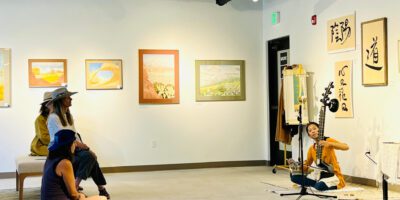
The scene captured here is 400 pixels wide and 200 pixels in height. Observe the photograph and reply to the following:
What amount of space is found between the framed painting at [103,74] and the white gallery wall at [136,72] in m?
0.08

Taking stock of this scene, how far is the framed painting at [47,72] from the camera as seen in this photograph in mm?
8039

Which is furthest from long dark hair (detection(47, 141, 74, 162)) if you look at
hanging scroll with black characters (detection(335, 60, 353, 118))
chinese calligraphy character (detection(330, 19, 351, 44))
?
chinese calligraphy character (detection(330, 19, 351, 44))

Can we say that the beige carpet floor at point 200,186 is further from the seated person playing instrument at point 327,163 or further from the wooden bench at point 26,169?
the wooden bench at point 26,169

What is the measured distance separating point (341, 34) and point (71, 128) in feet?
11.9

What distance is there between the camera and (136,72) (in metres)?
8.41

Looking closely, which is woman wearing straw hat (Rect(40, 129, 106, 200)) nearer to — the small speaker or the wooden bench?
the wooden bench

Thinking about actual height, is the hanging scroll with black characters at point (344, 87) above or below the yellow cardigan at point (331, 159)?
above

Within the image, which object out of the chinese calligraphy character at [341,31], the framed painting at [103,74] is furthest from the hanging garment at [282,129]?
the framed painting at [103,74]

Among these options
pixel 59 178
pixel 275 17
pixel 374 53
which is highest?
pixel 275 17

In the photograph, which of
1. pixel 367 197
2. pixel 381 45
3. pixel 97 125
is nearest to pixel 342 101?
pixel 381 45

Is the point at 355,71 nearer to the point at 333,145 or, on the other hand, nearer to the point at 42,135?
the point at 333,145

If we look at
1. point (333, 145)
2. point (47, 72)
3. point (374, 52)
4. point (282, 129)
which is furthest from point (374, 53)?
point (47, 72)

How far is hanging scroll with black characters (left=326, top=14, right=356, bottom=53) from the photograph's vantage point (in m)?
6.69

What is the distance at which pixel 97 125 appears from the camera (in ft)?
27.1
